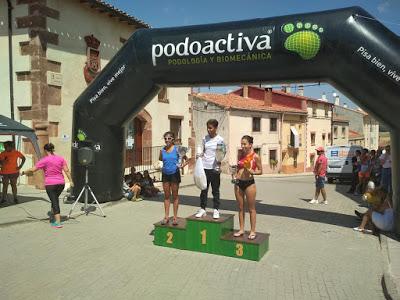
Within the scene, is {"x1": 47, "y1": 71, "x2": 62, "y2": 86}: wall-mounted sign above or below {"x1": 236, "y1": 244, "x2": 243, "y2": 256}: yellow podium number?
above

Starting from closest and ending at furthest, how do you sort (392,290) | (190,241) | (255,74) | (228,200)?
1. (392,290)
2. (190,241)
3. (255,74)
4. (228,200)

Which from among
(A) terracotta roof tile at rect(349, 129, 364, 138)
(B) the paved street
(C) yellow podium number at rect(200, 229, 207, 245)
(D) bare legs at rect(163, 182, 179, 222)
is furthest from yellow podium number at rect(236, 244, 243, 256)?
(A) terracotta roof tile at rect(349, 129, 364, 138)

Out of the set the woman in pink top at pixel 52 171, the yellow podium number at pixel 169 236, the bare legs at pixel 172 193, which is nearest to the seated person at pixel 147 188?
the woman in pink top at pixel 52 171

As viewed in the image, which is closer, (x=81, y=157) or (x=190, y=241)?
(x=190, y=241)

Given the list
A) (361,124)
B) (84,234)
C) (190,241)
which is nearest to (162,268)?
(190,241)

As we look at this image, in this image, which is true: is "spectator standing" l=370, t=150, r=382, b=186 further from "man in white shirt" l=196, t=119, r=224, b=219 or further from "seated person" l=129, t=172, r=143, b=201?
"seated person" l=129, t=172, r=143, b=201

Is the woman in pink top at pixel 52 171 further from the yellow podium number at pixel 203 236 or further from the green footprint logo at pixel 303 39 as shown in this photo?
the green footprint logo at pixel 303 39

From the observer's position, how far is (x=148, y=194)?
40.2 feet

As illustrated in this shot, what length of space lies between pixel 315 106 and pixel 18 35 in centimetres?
3438

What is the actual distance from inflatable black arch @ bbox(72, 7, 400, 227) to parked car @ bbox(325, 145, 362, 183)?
12300mm

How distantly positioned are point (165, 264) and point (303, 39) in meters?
4.91

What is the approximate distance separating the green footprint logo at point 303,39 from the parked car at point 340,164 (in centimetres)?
1287

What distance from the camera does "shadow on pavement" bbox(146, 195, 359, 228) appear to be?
9289 mm

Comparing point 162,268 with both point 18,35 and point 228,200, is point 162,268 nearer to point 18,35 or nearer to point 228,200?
point 228,200
